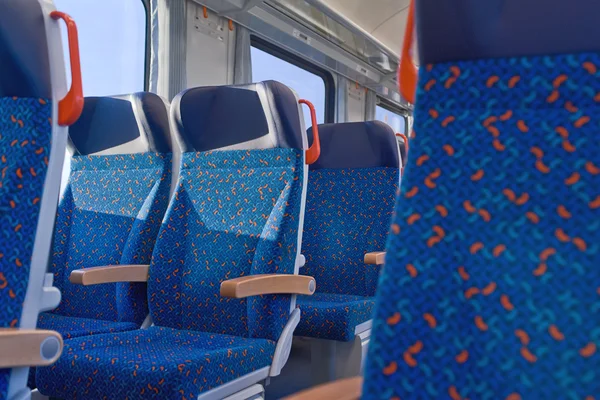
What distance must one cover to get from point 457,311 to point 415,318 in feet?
0.17

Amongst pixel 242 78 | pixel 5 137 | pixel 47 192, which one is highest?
pixel 242 78

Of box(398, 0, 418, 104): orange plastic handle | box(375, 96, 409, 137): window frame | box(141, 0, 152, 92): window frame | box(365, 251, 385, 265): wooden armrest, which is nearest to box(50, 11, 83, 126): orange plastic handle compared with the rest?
box(398, 0, 418, 104): orange plastic handle

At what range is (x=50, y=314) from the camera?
8.45 feet

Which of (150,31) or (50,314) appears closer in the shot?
(50,314)

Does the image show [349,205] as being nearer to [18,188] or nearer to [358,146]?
[358,146]

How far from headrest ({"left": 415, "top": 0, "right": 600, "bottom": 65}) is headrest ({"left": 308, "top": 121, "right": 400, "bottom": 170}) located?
236 centimetres

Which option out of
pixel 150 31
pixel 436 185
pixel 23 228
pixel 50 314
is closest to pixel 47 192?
pixel 23 228

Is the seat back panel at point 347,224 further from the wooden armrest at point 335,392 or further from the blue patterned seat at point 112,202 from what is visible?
the wooden armrest at point 335,392

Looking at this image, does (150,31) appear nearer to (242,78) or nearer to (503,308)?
(242,78)

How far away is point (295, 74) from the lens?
612 centimetres

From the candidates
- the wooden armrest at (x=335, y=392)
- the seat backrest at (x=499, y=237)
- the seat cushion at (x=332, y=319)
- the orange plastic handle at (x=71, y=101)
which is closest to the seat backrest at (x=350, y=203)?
the seat cushion at (x=332, y=319)

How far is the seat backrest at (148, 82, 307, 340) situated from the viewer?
6.86 feet

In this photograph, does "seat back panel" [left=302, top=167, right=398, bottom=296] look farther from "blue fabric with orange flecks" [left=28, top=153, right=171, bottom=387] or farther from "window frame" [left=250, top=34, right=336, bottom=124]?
"window frame" [left=250, top=34, right=336, bottom=124]

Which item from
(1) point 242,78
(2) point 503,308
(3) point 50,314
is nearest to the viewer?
(2) point 503,308
